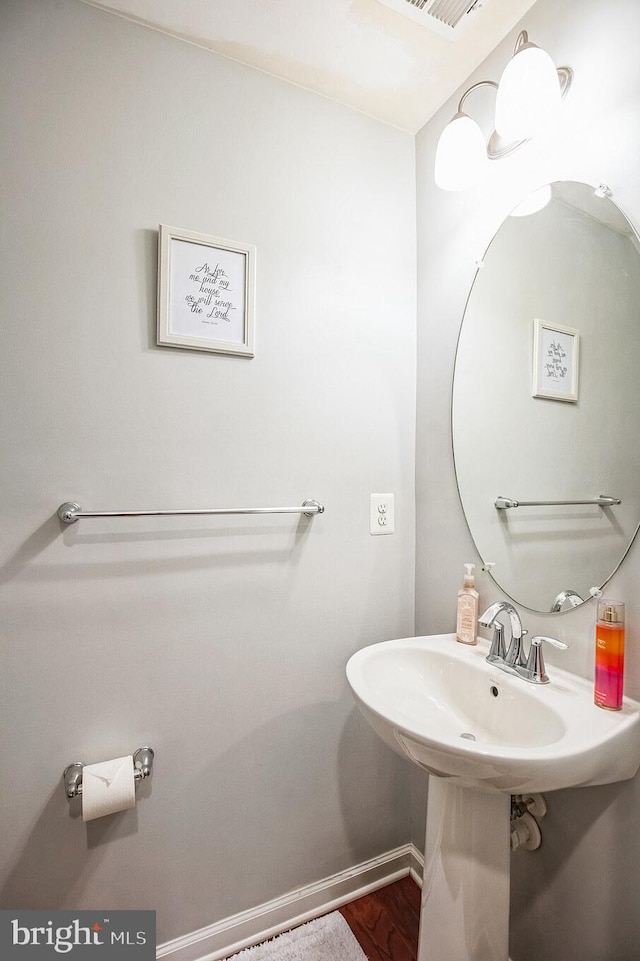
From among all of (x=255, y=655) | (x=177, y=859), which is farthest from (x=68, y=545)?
(x=177, y=859)

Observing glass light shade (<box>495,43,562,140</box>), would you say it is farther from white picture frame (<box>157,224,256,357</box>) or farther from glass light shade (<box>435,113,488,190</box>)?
white picture frame (<box>157,224,256,357</box>)

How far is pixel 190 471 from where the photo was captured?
113cm

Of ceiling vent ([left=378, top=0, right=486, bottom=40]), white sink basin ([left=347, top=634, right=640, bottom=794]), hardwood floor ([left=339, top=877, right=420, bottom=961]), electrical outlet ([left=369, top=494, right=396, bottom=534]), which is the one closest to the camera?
white sink basin ([left=347, top=634, right=640, bottom=794])

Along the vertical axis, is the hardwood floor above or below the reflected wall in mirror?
below

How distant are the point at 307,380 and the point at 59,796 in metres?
1.21

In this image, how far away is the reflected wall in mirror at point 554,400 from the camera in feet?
2.90

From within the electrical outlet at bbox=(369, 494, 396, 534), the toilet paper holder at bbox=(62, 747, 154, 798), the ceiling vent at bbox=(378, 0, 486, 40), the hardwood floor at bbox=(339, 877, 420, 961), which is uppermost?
the ceiling vent at bbox=(378, 0, 486, 40)

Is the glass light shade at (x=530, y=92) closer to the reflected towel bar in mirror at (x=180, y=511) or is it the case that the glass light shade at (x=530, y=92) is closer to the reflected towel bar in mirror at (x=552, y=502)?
the reflected towel bar in mirror at (x=552, y=502)

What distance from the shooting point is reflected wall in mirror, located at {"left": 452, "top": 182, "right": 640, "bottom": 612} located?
2.90ft

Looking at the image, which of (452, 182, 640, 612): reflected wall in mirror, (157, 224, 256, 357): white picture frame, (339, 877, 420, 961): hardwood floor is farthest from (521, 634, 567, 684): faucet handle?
(157, 224, 256, 357): white picture frame

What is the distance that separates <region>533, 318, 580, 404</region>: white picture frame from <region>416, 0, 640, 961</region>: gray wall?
16cm

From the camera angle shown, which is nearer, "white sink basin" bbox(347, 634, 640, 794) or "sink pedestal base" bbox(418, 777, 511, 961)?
"white sink basin" bbox(347, 634, 640, 794)

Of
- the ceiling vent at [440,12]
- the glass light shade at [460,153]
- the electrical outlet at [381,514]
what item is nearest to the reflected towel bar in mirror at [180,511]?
the electrical outlet at [381,514]

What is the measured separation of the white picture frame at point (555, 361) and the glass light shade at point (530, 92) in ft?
1.38
